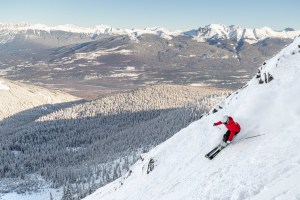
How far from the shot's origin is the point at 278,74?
3869 cm

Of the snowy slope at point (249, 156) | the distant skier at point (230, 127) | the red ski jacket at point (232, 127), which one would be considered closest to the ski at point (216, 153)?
the snowy slope at point (249, 156)

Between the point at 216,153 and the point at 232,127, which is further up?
the point at 232,127

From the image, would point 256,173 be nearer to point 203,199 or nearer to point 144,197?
point 203,199

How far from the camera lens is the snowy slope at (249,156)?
2431cm

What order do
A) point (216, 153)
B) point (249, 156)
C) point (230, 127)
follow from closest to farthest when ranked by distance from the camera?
point (249, 156)
point (230, 127)
point (216, 153)

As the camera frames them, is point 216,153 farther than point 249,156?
Yes

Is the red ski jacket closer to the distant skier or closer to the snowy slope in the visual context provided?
the distant skier

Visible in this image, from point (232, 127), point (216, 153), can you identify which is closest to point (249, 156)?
point (232, 127)

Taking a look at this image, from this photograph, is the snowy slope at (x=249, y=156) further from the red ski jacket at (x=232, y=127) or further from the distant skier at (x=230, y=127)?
the red ski jacket at (x=232, y=127)

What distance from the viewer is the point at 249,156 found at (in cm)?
2858

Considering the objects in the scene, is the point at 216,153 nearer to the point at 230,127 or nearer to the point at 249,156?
the point at 230,127

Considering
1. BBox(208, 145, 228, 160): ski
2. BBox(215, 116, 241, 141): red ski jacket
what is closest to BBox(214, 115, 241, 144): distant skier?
BBox(215, 116, 241, 141): red ski jacket

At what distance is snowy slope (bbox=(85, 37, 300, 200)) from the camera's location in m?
24.3

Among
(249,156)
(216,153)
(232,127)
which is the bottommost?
(216,153)
